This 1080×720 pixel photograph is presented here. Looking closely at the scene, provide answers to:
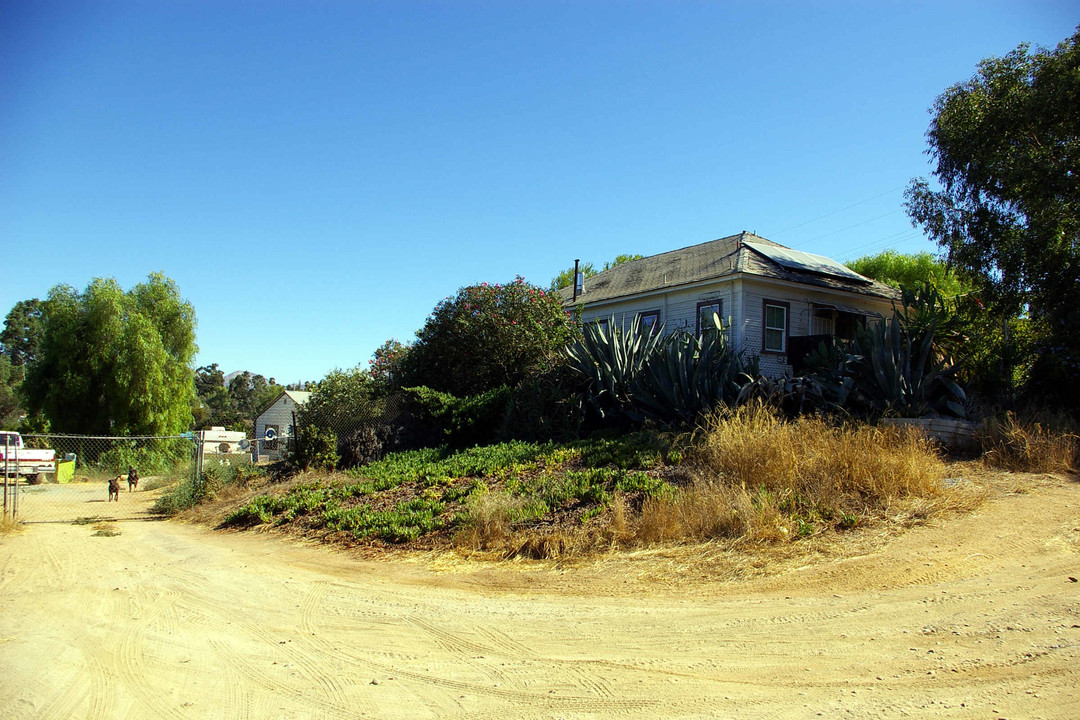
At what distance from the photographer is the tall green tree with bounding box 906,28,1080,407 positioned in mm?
15406

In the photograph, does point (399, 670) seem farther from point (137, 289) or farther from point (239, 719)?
point (137, 289)

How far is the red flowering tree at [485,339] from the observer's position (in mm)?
17438

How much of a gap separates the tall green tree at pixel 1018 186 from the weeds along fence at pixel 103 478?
59.1 feet

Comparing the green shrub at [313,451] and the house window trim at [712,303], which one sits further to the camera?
the house window trim at [712,303]

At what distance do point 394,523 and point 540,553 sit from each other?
2481mm

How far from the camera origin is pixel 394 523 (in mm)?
9289

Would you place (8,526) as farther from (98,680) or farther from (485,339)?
(485,339)

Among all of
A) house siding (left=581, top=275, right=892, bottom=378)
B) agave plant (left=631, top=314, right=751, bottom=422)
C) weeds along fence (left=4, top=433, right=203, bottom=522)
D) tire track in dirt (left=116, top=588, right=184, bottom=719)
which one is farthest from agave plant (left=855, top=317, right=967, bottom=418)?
weeds along fence (left=4, top=433, right=203, bottom=522)

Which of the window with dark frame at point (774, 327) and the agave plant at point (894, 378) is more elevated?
the window with dark frame at point (774, 327)

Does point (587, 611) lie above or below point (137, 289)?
below

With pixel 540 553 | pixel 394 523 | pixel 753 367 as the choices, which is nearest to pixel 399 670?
pixel 540 553

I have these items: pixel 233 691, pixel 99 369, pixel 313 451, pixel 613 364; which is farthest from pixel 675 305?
pixel 99 369

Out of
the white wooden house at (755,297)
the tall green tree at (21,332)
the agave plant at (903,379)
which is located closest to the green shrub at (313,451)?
the white wooden house at (755,297)

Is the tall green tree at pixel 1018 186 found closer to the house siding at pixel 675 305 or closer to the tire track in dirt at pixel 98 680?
the house siding at pixel 675 305
